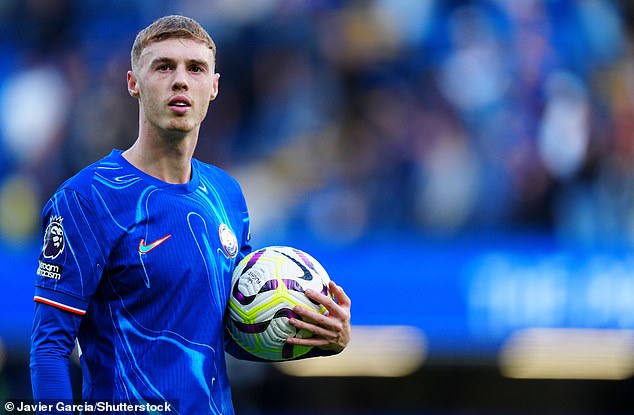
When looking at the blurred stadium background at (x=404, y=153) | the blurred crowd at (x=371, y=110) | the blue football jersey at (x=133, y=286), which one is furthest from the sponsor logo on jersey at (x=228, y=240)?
the blurred crowd at (x=371, y=110)

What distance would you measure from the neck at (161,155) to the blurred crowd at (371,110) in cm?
601

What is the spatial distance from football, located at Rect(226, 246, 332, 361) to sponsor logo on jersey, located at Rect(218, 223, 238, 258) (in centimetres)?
6

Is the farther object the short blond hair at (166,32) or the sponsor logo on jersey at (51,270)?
the short blond hair at (166,32)

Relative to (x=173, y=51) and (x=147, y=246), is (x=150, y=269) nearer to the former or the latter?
(x=147, y=246)

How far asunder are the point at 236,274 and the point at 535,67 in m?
7.01

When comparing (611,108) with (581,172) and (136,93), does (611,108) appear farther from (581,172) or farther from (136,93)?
(136,93)

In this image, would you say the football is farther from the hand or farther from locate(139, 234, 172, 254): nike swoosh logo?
locate(139, 234, 172, 254): nike swoosh logo

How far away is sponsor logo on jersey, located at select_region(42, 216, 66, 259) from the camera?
340cm

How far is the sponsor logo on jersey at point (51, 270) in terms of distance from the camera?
3.38m

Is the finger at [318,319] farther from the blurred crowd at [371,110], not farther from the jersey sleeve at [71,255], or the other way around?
the blurred crowd at [371,110]

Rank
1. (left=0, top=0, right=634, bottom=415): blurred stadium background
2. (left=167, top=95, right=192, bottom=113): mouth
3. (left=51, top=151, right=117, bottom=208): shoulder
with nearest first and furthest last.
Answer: (left=51, top=151, right=117, bottom=208): shoulder < (left=167, top=95, right=192, bottom=113): mouth < (left=0, top=0, right=634, bottom=415): blurred stadium background

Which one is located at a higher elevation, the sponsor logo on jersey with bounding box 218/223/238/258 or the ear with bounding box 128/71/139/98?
the ear with bounding box 128/71/139/98

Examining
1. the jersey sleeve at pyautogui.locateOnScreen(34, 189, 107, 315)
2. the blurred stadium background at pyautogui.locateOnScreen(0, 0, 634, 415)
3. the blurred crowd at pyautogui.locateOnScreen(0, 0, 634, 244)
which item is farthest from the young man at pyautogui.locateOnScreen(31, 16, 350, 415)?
the blurred crowd at pyautogui.locateOnScreen(0, 0, 634, 244)

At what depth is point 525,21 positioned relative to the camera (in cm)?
1042
